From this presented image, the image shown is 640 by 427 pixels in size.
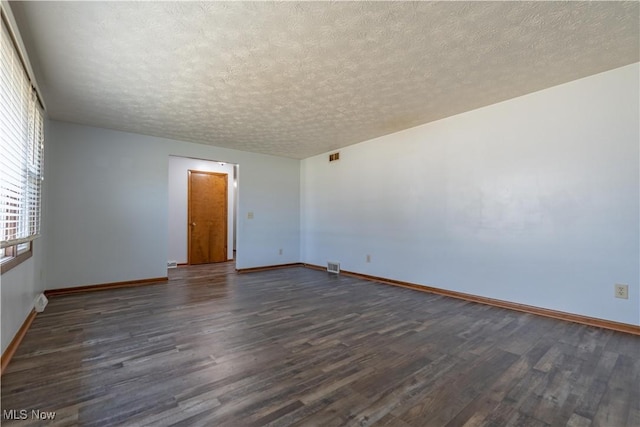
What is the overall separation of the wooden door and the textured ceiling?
9.55ft

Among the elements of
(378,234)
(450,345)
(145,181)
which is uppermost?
(145,181)

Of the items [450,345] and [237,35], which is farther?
[450,345]

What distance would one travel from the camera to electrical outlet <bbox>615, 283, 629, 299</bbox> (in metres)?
2.62

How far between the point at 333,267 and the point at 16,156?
15.0 ft

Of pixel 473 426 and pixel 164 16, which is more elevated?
pixel 164 16

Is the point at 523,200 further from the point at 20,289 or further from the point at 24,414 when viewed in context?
the point at 20,289

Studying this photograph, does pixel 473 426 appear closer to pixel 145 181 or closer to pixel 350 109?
pixel 350 109

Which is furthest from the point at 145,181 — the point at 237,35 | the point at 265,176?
the point at 237,35

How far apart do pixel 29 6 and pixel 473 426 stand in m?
3.60

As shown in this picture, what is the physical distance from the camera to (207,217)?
6.66 meters

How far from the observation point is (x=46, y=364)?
2.00 m

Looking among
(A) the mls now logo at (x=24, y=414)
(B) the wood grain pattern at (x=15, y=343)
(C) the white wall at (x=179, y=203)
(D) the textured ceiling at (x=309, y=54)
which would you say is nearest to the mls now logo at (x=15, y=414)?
(A) the mls now logo at (x=24, y=414)

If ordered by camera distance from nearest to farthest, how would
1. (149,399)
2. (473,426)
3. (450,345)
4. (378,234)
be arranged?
(473,426) → (149,399) → (450,345) → (378,234)

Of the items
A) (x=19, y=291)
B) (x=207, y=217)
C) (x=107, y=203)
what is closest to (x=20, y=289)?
(x=19, y=291)
